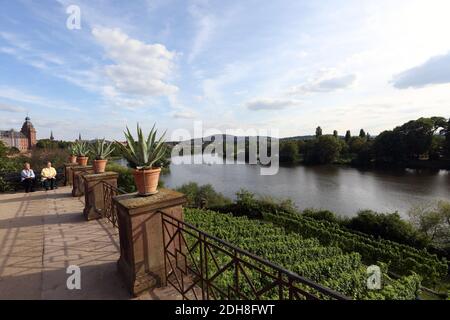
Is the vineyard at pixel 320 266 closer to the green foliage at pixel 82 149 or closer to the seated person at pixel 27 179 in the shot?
the green foliage at pixel 82 149

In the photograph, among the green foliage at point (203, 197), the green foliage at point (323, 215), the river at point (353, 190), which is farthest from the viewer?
the green foliage at point (203, 197)

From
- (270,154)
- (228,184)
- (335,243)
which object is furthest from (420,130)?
(335,243)

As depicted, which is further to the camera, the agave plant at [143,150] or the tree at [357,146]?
the tree at [357,146]

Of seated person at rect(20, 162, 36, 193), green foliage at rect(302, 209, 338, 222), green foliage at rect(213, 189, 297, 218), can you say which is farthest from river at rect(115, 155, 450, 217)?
seated person at rect(20, 162, 36, 193)

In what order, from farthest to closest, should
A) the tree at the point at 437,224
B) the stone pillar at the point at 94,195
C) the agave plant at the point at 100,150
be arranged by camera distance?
the tree at the point at 437,224
the agave plant at the point at 100,150
the stone pillar at the point at 94,195

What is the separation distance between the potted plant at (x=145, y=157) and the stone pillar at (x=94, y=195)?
9.51 ft

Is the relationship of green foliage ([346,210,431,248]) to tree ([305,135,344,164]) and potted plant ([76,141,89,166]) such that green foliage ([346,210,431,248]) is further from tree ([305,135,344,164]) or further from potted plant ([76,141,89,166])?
tree ([305,135,344,164])

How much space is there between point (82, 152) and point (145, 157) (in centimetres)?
843

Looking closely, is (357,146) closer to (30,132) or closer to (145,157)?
(145,157)

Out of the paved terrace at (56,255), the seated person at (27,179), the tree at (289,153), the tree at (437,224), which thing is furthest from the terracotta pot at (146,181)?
the tree at (289,153)

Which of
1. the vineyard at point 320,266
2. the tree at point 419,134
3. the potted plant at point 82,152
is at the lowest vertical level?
the vineyard at point 320,266

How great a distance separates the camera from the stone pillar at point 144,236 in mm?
3217
